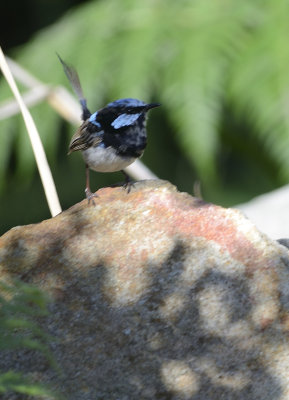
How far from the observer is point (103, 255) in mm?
2223

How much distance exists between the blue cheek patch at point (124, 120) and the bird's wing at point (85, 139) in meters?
0.08

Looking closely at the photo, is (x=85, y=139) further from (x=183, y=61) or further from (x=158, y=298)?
(x=183, y=61)

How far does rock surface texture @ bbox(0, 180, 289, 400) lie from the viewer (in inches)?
77.1

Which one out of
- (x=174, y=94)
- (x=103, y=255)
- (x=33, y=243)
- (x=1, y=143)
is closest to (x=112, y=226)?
(x=103, y=255)

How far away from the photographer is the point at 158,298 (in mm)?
2117

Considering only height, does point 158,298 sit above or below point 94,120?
below

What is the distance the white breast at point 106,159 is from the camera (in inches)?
101

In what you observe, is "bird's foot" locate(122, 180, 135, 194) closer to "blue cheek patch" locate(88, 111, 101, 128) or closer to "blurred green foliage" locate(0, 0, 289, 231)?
"blue cheek patch" locate(88, 111, 101, 128)

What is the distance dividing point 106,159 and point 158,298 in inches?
26.4

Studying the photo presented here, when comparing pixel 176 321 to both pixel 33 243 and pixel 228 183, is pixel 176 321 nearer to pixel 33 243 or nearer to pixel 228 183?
pixel 33 243

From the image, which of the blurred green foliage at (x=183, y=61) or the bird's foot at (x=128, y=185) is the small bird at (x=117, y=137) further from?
the blurred green foliage at (x=183, y=61)

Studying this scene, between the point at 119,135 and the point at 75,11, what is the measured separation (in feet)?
7.65

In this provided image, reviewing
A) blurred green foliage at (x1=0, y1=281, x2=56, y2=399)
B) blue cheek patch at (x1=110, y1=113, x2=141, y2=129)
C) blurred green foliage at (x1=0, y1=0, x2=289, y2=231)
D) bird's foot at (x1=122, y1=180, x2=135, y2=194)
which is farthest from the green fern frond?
blurred green foliage at (x1=0, y1=281, x2=56, y2=399)

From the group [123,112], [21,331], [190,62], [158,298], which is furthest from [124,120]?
[190,62]
